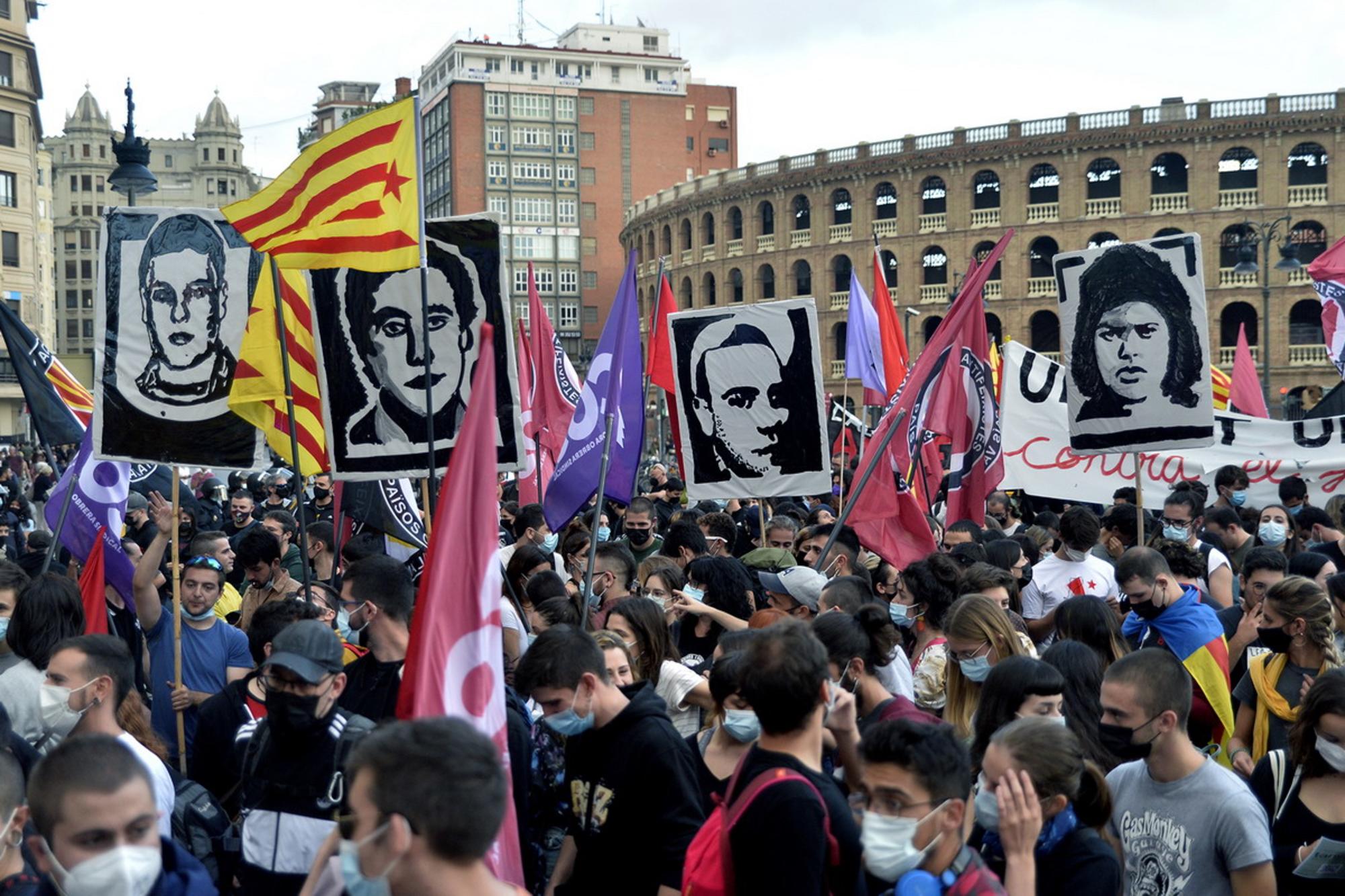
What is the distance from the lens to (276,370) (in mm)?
7688

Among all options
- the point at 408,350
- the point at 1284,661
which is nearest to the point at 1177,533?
the point at 1284,661

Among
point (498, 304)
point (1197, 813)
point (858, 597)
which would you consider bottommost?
point (1197, 813)

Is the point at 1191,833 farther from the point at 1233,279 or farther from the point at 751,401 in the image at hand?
the point at 1233,279

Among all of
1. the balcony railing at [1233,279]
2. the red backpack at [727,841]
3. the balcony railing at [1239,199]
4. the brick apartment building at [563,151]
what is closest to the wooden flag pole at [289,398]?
the red backpack at [727,841]

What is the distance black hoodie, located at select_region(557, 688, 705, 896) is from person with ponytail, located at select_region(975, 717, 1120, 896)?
87 cm

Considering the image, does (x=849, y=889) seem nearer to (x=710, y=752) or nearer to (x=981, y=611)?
(x=710, y=752)

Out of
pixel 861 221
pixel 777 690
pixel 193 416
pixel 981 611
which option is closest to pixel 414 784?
pixel 777 690

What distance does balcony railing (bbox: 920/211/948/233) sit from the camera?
58531 millimetres

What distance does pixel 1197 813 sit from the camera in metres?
3.96

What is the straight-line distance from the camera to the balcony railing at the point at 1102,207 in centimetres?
5512

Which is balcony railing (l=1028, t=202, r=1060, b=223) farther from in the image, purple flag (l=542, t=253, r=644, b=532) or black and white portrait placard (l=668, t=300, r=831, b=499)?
black and white portrait placard (l=668, t=300, r=831, b=499)

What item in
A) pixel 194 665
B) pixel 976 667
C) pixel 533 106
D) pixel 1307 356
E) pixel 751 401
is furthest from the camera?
pixel 533 106

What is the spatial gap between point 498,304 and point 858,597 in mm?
2480

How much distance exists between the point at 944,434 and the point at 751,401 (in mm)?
2074
